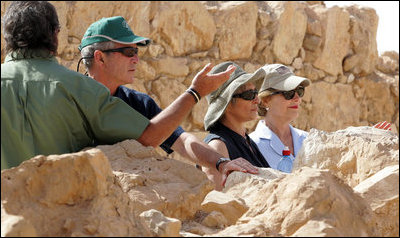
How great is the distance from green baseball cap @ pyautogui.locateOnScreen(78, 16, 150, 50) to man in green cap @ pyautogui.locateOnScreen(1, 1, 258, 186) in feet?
2.47

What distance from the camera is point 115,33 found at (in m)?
3.45

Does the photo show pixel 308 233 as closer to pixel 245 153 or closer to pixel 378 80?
pixel 245 153

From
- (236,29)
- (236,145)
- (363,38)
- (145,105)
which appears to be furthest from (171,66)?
(145,105)

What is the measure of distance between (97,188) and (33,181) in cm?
19

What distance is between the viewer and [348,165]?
3082mm

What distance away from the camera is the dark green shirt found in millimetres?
2512

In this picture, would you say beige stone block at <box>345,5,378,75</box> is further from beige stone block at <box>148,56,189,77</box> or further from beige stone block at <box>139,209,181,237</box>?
beige stone block at <box>139,209,181,237</box>

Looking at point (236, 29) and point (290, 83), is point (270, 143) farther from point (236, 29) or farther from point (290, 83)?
point (236, 29)

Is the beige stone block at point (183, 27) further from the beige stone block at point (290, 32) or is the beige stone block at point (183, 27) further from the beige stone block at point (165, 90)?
the beige stone block at point (290, 32)

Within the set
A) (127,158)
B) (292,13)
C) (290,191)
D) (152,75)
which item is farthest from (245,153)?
(292,13)

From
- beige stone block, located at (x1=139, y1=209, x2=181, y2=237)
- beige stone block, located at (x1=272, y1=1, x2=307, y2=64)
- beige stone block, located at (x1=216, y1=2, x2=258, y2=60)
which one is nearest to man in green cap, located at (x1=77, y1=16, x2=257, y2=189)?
beige stone block, located at (x1=139, y1=209, x2=181, y2=237)

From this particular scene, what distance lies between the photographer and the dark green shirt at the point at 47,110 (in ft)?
8.24

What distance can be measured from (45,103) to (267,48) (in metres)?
7.31

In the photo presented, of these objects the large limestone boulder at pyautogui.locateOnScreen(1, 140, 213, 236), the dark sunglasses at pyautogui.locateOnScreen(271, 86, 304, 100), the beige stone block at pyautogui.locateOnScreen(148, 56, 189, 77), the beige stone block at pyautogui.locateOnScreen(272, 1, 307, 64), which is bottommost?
the beige stone block at pyautogui.locateOnScreen(148, 56, 189, 77)
